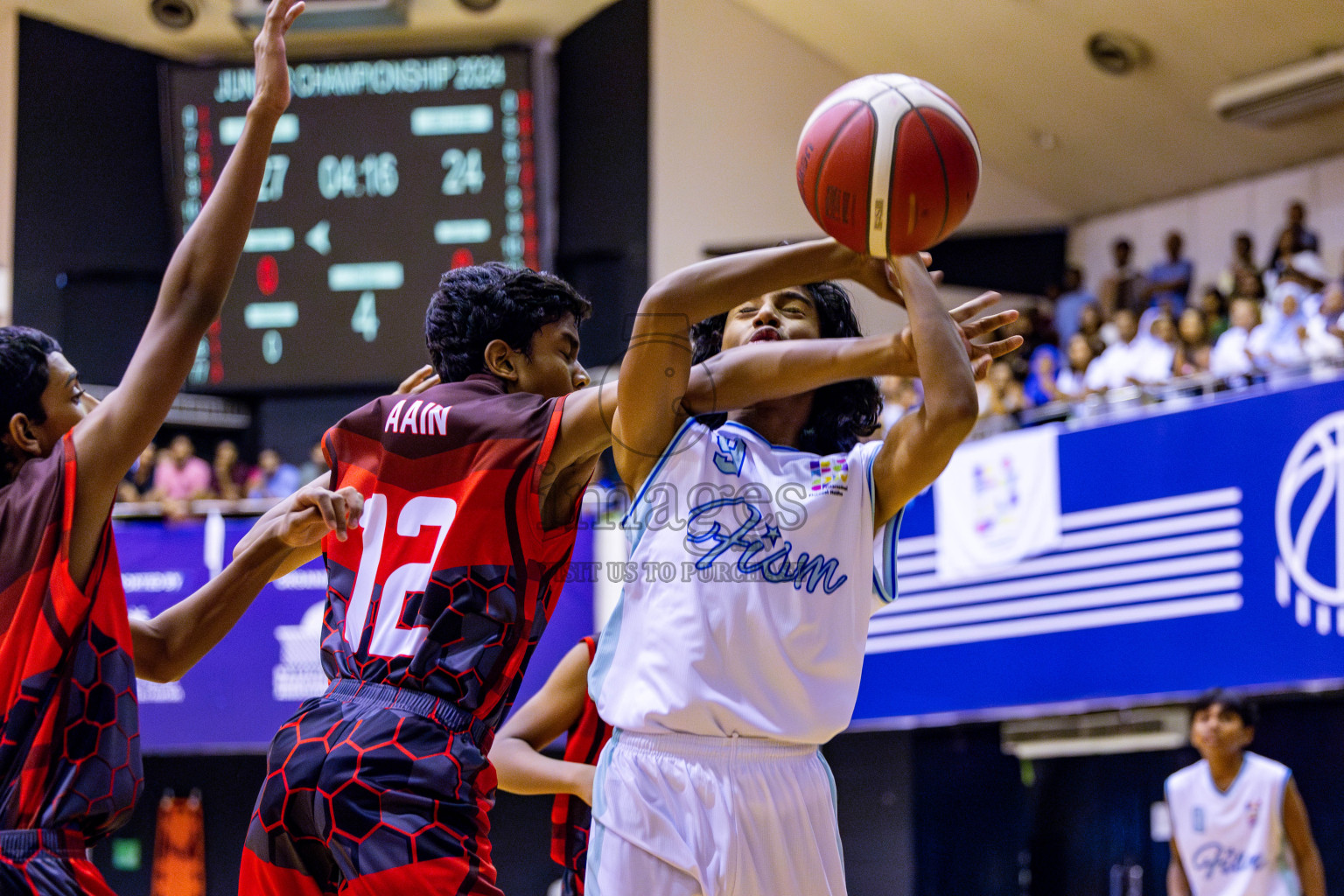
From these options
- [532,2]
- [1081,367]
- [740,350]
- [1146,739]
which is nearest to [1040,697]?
[1146,739]

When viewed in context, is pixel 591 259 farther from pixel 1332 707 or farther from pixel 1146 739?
pixel 1332 707

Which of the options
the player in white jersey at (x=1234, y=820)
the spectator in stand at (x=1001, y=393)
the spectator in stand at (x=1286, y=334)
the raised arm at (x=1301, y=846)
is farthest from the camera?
the spectator in stand at (x=1001, y=393)

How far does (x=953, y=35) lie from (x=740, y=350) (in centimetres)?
1204

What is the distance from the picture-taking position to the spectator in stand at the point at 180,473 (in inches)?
541

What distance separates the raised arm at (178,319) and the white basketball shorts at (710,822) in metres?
1.13

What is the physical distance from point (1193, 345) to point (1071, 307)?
116 inches

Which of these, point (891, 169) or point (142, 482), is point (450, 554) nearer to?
point (891, 169)

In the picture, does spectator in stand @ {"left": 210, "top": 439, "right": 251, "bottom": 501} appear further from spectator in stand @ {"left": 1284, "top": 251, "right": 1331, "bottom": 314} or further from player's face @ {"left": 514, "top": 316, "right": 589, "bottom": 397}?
player's face @ {"left": 514, "top": 316, "right": 589, "bottom": 397}

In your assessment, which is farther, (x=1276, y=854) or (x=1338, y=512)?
(x=1338, y=512)

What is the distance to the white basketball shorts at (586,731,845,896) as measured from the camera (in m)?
2.78

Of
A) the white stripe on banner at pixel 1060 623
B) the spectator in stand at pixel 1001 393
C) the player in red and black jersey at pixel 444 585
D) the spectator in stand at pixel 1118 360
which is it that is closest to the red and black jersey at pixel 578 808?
the player in red and black jersey at pixel 444 585

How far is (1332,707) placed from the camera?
9547mm

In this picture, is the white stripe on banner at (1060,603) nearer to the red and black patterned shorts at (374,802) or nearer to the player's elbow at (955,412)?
the player's elbow at (955,412)

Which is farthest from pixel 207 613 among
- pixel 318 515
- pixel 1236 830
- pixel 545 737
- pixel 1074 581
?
pixel 1074 581
